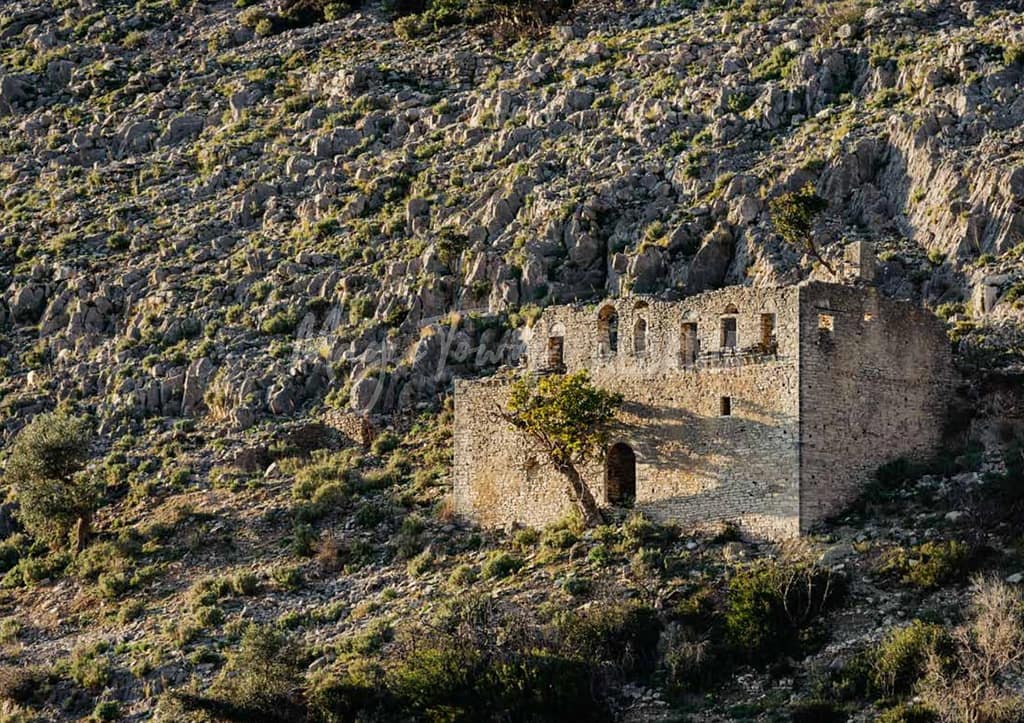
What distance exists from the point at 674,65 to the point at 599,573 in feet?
97.2

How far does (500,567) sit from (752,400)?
7.28m

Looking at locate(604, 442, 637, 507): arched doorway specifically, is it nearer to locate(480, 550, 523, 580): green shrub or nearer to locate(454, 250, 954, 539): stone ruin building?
locate(454, 250, 954, 539): stone ruin building

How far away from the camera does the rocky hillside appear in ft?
148

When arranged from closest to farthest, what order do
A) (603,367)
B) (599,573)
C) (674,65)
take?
(599,573) → (603,367) → (674,65)

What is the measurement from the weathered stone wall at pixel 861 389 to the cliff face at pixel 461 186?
6.03 meters

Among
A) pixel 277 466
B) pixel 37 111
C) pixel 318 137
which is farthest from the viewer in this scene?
pixel 37 111

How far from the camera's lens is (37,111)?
267ft

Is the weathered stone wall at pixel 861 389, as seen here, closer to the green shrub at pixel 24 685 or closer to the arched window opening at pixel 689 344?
the arched window opening at pixel 689 344

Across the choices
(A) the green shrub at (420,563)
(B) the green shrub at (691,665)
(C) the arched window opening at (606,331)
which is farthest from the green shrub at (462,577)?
(B) the green shrub at (691,665)

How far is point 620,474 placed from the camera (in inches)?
1802

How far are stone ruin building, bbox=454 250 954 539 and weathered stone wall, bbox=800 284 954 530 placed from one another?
0.11 feet

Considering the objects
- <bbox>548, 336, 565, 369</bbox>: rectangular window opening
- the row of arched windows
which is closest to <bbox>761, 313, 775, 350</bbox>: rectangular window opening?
the row of arched windows

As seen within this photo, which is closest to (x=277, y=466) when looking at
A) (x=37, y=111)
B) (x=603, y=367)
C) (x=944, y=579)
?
(x=603, y=367)

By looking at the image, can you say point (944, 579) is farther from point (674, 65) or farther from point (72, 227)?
point (72, 227)
